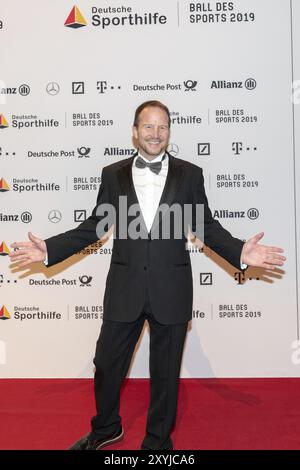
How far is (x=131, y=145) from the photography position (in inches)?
164

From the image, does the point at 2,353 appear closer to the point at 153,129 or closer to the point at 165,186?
the point at 165,186

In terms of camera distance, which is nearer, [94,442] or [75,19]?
[94,442]

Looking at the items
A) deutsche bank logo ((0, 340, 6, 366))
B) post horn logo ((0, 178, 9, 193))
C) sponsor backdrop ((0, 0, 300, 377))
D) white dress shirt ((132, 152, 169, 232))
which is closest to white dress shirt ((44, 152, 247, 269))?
white dress shirt ((132, 152, 169, 232))

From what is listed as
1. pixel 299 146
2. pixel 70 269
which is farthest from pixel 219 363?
pixel 299 146

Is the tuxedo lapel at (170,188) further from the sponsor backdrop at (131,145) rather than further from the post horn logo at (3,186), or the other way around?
the post horn logo at (3,186)

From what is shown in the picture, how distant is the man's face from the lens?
9.02ft

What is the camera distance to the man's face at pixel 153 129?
2750mm

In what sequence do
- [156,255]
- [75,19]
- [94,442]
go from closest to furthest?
1. [156,255]
2. [94,442]
3. [75,19]

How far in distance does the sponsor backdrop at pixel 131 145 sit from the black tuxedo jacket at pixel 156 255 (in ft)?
4.34

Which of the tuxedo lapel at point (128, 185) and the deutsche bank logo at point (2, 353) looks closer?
the tuxedo lapel at point (128, 185)

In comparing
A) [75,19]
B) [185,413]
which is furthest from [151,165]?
[75,19]

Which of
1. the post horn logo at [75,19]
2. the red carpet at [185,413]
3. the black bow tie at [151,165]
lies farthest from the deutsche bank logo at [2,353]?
the post horn logo at [75,19]

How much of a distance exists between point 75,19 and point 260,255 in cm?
267

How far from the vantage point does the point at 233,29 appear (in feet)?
13.3
